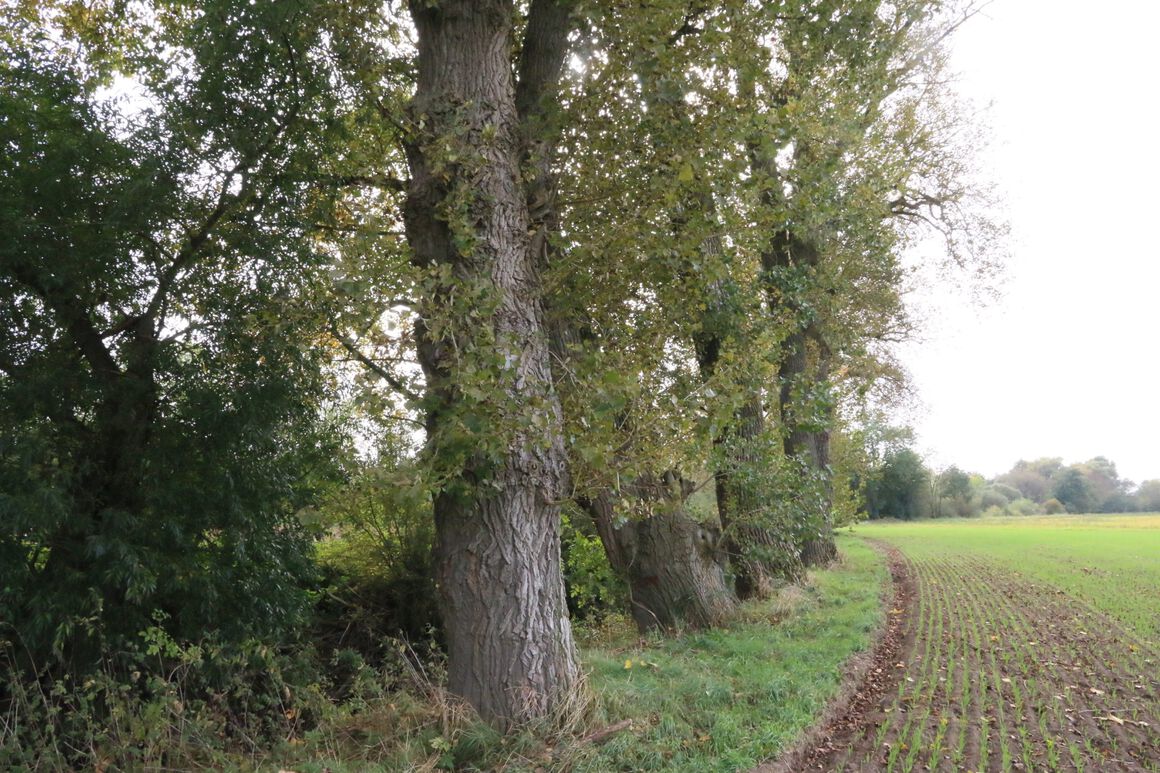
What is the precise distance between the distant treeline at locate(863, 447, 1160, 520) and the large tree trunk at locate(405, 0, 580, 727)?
57.9 meters

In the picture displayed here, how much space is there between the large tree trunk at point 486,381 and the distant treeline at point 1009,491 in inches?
2279

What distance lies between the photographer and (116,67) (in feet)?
30.1

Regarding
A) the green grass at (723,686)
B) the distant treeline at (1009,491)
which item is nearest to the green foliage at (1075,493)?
the distant treeline at (1009,491)

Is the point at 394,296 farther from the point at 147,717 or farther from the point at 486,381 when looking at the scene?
the point at 147,717

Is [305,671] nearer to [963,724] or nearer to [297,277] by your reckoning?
[297,277]

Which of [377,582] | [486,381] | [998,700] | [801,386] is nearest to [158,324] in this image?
[486,381]

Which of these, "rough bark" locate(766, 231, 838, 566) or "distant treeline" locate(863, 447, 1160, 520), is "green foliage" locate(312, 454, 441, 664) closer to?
"rough bark" locate(766, 231, 838, 566)

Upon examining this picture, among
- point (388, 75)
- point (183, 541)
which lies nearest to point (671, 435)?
point (388, 75)

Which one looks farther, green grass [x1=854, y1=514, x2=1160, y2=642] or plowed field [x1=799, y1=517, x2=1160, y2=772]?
green grass [x1=854, y1=514, x2=1160, y2=642]

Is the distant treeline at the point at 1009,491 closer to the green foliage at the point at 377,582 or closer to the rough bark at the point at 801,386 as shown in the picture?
the rough bark at the point at 801,386

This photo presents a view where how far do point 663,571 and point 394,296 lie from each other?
6268 millimetres

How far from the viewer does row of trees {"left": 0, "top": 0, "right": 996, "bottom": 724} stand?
18.9 ft

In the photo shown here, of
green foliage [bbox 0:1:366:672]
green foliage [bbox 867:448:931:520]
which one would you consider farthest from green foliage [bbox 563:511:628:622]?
green foliage [bbox 867:448:931:520]

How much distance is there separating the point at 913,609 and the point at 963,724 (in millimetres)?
7242
